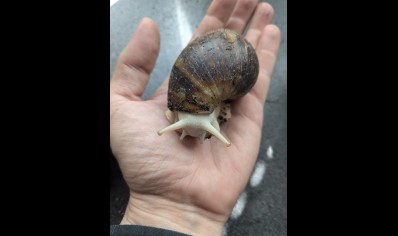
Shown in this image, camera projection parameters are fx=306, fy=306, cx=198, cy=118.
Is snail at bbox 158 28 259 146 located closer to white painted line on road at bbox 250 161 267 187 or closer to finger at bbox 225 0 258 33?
finger at bbox 225 0 258 33

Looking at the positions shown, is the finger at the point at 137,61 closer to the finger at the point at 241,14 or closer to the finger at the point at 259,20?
the finger at the point at 241,14

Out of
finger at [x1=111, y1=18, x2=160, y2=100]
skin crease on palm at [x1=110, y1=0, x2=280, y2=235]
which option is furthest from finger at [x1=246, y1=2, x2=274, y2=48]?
finger at [x1=111, y1=18, x2=160, y2=100]

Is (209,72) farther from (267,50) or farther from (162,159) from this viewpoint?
(267,50)

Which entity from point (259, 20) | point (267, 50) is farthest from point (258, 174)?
point (259, 20)

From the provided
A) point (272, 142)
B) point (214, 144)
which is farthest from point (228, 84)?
point (272, 142)

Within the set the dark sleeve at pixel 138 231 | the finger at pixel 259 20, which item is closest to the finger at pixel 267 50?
the finger at pixel 259 20

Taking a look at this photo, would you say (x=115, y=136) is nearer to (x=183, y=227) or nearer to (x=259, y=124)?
(x=183, y=227)
